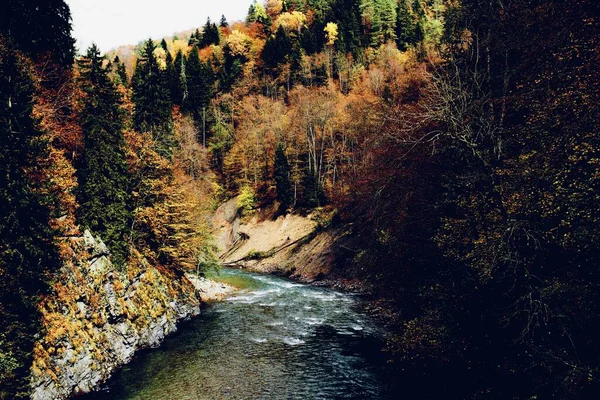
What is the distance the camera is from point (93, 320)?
18.9 m

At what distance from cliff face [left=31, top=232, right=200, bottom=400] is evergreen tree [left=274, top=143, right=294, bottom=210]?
3887 cm

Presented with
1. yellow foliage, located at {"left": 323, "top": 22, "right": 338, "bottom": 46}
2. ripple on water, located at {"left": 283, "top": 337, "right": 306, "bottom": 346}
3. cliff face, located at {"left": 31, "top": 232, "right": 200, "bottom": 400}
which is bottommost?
ripple on water, located at {"left": 283, "top": 337, "right": 306, "bottom": 346}

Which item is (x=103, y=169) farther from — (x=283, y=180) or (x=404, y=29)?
(x=404, y=29)

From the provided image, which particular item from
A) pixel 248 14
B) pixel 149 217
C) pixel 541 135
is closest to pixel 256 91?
pixel 248 14

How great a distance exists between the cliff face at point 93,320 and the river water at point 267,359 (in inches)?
42.1

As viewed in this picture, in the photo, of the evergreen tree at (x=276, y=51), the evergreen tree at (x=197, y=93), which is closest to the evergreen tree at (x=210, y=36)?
the evergreen tree at (x=276, y=51)

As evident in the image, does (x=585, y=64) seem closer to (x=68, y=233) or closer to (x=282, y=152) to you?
(x=68, y=233)

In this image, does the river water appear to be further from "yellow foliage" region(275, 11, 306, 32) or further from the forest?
"yellow foliage" region(275, 11, 306, 32)

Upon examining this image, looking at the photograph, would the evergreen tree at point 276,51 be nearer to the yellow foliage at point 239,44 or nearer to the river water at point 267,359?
the yellow foliage at point 239,44

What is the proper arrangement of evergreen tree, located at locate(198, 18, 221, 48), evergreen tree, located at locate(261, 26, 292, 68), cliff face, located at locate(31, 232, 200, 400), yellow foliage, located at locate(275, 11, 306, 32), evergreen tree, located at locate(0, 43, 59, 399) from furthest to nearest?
evergreen tree, located at locate(198, 18, 221, 48) < yellow foliage, located at locate(275, 11, 306, 32) < evergreen tree, located at locate(261, 26, 292, 68) < cliff face, located at locate(31, 232, 200, 400) < evergreen tree, located at locate(0, 43, 59, 399)

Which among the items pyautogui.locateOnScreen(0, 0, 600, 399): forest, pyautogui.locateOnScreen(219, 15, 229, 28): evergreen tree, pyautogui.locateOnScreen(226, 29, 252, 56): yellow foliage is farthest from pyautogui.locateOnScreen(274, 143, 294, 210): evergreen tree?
pyautogui.locateOnScreen(219, 15, 229, 28): evergreen tree

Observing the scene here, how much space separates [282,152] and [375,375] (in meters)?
51.2

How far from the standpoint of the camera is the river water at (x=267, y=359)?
17172mm

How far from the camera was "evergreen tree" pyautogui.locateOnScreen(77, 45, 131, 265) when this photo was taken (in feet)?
73.6
